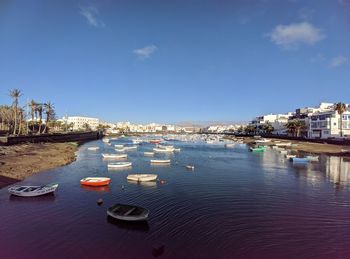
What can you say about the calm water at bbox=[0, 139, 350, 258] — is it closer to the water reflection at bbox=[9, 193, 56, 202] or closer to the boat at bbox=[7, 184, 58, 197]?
the water reflection at bbox=[9, 193, 56, 202]

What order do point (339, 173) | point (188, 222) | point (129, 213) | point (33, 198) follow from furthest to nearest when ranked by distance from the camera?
1. point (339, 173)
2. point (33, 198)
3. point (188, 222)
4. point (129, 213)

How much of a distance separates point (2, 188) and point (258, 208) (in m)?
29.3

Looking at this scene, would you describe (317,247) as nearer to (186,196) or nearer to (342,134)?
(186,196)

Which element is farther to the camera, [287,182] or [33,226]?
[287,182]

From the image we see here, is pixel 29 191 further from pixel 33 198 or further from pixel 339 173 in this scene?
pixel 339 173

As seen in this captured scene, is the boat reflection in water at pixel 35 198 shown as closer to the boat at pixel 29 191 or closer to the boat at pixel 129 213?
the boat at pixel 29 191

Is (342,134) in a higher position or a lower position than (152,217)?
higher

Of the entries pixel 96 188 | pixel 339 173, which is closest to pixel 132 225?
pixel 96 188

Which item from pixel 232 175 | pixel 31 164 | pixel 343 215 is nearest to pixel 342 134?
pixel 232 175

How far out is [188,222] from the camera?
24.8m

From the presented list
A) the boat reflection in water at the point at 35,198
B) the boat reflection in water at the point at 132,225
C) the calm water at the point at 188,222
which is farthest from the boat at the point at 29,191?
the boat reflection in water at the point at 132,225

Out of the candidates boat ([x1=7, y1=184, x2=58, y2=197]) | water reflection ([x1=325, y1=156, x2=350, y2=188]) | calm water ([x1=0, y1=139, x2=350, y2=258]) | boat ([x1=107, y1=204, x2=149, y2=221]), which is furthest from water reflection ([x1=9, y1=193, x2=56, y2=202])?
water reflection ([x1=325, y1=156, x2=350, y2=188])

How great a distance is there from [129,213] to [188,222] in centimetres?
486

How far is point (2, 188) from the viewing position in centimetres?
3584
